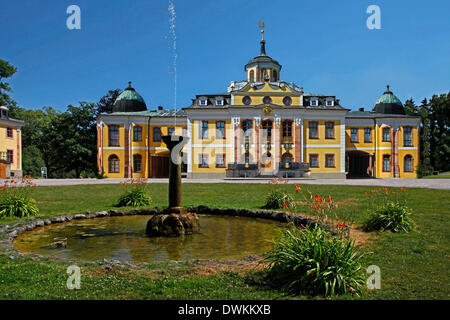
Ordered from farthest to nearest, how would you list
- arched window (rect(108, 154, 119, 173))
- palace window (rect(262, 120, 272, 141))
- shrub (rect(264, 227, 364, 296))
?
arched window (rect(108, 154, 119, 173))
palace window (rect(262, 120, 272, 141))
shrub (rect(264, 227, 364, 296))

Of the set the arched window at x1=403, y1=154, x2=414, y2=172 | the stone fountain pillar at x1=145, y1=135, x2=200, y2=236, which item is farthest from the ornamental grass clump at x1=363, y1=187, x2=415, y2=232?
the arched window at x1=403, y1=154, x2=414, y2=172

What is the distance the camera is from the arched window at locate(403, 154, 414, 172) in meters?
40.9

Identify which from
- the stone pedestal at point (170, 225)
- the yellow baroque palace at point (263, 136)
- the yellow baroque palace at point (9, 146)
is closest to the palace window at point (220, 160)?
the yellow baroque palace at point (263, 136)

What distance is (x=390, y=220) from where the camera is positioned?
830 cm

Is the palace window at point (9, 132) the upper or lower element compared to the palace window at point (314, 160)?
upper

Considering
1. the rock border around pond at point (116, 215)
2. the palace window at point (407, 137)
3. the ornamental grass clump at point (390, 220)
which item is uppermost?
the palace window at point (407, 137)

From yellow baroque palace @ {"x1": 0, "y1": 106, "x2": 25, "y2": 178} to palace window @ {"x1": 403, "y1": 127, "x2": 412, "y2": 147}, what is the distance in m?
44.6

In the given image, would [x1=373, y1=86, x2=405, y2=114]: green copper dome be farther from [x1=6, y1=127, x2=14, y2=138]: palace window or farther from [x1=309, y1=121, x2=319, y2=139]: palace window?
[x1=6, y1=127, x2=14, y2=138]: palace window

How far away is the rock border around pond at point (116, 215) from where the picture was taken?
7845 mm

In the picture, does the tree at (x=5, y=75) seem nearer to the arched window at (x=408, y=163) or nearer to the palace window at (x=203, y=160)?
the palace window at (x=203, y=160)

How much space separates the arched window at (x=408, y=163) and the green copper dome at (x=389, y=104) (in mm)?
6136

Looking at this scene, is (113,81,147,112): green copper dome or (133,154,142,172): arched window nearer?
(133,154,142,172): arched window

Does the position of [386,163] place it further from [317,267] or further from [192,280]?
[192,280]

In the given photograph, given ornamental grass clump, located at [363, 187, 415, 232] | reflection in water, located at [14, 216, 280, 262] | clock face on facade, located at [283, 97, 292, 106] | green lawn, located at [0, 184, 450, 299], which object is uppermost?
clock face on facade, located at [283, 97, 292, 106]
